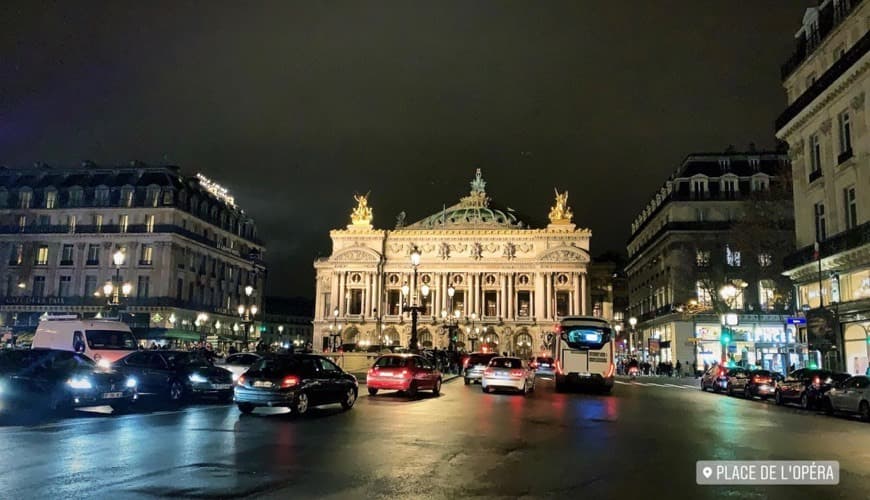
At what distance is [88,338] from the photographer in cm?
2489

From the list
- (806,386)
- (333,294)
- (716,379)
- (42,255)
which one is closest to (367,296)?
(333,294)

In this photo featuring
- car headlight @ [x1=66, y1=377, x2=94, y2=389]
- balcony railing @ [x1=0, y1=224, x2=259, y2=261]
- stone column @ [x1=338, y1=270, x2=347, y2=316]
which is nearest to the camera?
car headlight @ [x1=66, y1=377, x2=94, y2=389]

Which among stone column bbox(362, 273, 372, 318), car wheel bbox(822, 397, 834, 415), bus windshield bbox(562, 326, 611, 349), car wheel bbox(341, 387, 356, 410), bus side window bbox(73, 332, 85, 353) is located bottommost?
car wheel bbox(822, 397, 834, 415)

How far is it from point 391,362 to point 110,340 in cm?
1088

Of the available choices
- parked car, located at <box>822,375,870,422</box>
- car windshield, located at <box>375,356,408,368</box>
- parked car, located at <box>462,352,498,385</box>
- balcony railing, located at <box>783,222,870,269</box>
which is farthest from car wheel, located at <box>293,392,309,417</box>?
balcony railing, located at <box>783,222,870,269</box>

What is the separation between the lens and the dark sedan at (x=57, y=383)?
610 inches

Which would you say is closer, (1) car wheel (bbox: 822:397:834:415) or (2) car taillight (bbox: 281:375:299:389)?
(2) car taillight (bbox: 281:375:299:389)

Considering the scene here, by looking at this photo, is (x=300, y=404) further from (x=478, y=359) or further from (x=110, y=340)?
(x=478, y=359)

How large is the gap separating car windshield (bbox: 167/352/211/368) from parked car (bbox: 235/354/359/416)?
453 centimetres

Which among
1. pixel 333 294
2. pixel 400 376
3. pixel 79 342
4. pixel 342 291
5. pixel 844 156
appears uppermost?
pixel 844 156

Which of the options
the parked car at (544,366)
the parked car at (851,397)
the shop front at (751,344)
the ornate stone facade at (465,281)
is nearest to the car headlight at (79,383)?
the parked car at (851,397)

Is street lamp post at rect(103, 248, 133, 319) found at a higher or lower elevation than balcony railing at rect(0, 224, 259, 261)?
lower

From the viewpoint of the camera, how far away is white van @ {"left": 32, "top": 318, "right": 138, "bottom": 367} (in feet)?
81.3

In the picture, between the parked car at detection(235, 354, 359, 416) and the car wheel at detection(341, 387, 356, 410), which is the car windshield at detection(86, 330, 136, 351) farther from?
the car wheel at detection(341, 387, 356, 410)
